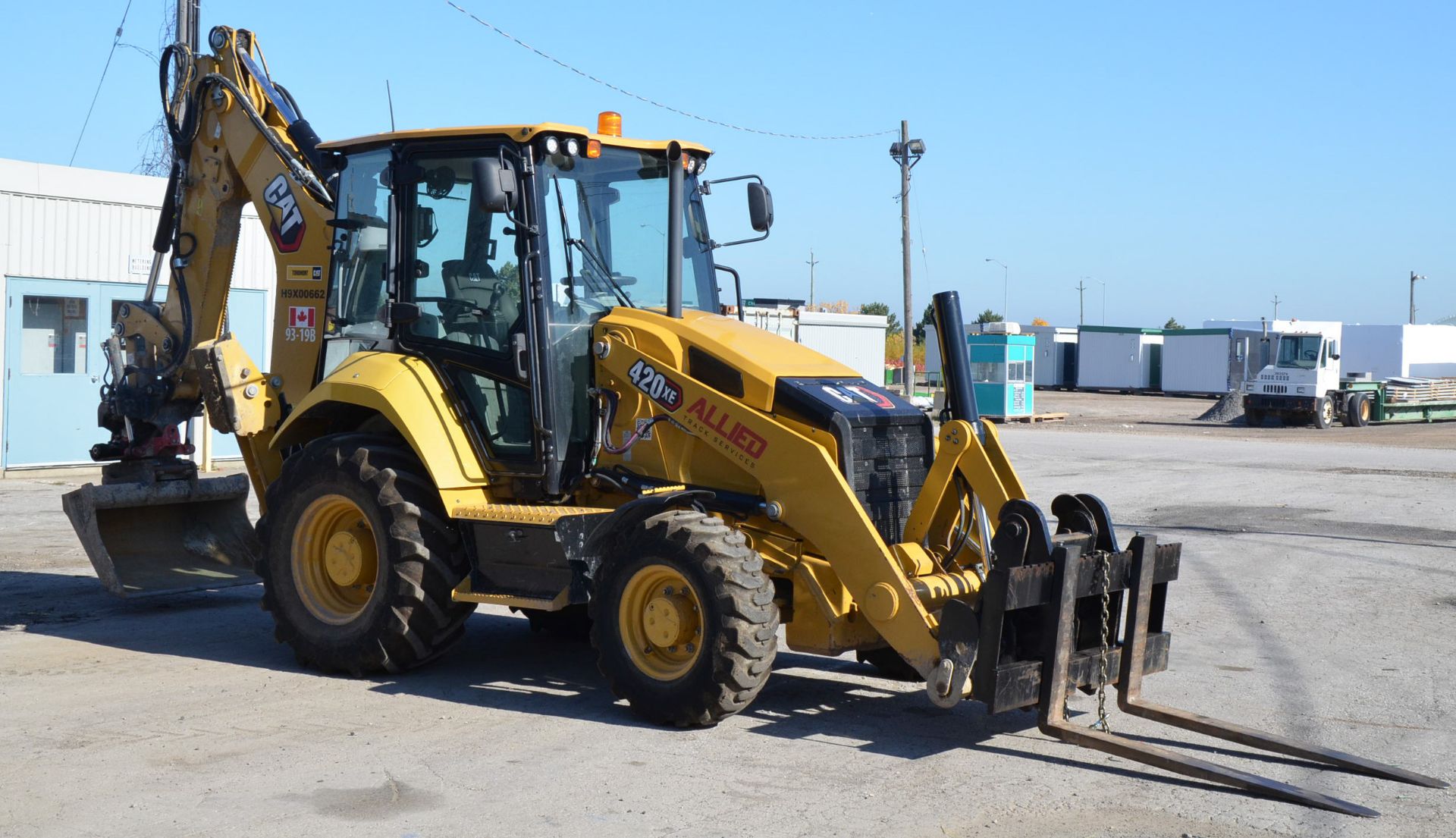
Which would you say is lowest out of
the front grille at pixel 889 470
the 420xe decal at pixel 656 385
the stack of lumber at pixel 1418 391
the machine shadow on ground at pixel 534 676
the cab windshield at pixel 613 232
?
the machine shadow on ground at pixel 534 676

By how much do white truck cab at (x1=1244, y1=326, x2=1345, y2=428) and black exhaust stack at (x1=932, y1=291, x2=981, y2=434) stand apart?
110 feet

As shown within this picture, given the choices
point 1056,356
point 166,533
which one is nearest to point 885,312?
point 1056,356

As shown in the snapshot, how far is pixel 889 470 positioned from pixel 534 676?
7.90 ft

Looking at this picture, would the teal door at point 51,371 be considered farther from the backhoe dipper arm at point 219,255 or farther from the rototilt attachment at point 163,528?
the backhoe dipper arm at point 219,255

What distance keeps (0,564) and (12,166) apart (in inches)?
324

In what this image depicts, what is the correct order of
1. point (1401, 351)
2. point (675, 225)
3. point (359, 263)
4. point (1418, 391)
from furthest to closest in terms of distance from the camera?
point (1401, 351)
point (1418, 391)
point (359, 263)
point (675, 225)

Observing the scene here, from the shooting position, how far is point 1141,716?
679cm

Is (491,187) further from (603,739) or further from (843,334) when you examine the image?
(843,334)

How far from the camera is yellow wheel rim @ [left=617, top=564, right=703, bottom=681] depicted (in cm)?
670

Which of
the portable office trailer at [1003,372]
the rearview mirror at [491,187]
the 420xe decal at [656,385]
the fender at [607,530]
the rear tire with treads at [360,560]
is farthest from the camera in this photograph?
the portable office trailer at [1003,372]

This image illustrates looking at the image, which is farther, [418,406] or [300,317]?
[300,317]

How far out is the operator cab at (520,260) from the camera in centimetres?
748

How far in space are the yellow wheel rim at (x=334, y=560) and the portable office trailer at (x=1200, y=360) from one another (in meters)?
49.3

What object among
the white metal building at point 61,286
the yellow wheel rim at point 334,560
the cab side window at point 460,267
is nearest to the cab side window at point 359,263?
the cab side window at point 460,267
